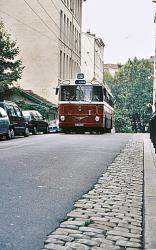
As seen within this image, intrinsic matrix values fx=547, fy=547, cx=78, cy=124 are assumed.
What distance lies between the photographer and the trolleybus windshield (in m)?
31.4

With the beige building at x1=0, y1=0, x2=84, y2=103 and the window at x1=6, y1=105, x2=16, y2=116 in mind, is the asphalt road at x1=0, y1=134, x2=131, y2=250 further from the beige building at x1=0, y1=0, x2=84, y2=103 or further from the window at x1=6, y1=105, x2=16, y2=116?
the beige building at x1=0, y1=0, x2=84, y2=103

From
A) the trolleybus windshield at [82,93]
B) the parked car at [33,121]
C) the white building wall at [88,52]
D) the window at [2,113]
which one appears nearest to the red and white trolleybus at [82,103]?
the trolleybus windshield at [82,93]

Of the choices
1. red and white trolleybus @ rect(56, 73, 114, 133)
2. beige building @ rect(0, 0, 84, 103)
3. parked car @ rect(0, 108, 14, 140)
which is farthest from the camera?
beige building @ rect(0, 0, 84, 103)

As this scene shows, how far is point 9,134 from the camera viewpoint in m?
24.2

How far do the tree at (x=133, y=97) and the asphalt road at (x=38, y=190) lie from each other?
2585 inches

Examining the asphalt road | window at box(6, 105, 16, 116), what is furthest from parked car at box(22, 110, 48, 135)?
the asphalt road

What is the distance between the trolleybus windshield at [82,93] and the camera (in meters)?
31.4

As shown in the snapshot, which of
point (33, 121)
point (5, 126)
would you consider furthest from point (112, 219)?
point (33, 121)

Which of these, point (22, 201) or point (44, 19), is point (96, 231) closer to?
point (22, 201)

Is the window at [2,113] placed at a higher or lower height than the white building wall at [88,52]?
lower

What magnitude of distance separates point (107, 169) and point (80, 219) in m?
5.18

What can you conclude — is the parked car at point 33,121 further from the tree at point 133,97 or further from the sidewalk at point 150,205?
the tree at point 133,97

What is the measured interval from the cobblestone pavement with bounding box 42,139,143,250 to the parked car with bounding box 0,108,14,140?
45.8 ft

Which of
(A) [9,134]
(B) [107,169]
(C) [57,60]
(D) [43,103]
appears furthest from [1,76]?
(B) [107,169]
